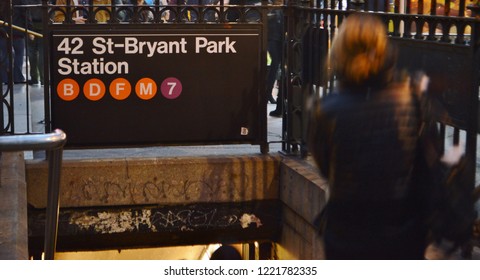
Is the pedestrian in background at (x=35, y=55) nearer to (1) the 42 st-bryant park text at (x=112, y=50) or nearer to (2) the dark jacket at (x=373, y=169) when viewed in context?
(1) the 42 st-bryant park text at (x=112, y=50)

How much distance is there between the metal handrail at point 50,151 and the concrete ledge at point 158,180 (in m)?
3.38

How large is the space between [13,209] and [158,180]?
6.60ft

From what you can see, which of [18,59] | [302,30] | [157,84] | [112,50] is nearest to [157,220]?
[157,84]

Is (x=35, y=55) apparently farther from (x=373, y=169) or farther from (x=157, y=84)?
(x=373, y=169)

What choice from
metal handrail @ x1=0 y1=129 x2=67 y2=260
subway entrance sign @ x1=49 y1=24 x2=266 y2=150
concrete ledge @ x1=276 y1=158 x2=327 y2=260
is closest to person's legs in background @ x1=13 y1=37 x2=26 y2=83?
subway entrance sign @ x1=49 y1=24 x2=266 y2=150

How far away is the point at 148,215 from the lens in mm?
8008

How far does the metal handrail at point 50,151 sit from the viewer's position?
3502 millimetres

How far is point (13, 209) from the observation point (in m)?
6.03

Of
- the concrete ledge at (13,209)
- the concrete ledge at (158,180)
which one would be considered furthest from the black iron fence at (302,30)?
the concrete ledge at (13,209)

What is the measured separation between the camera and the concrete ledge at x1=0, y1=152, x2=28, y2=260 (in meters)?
5.06

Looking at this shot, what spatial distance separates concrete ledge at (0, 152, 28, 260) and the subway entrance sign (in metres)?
0.67

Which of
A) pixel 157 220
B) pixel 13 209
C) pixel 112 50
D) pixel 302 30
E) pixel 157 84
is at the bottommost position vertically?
pixel 157 220

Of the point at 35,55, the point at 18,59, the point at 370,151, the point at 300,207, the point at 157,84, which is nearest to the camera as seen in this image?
the point at 370,151

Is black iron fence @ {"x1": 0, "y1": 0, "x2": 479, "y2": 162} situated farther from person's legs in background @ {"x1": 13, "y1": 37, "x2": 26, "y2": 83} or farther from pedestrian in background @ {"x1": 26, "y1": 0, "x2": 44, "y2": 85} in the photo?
person's legs in background @ {"x1": 13, "y1": 37, "x2": 26, "y2": 83}
